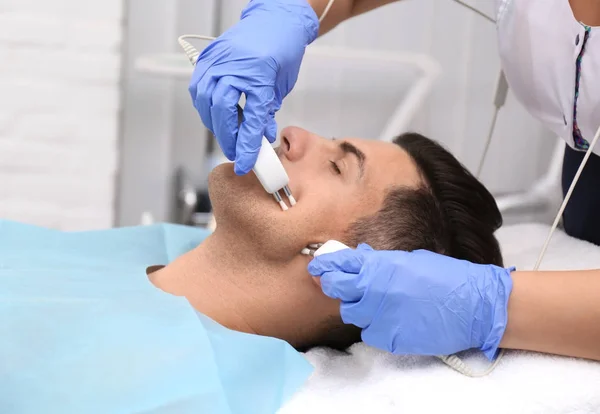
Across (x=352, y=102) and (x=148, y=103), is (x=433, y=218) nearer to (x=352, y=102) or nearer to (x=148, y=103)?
(x=352, y=102)

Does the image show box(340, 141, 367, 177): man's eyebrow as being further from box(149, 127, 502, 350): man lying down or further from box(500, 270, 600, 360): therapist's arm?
box(500, 270, 600, 360): therapist's arm

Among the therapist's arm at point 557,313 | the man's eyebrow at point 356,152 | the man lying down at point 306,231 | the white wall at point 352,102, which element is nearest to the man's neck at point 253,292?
the man lying down at point 306,231

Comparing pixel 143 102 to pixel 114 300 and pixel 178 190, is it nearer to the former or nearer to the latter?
pixel 178 190

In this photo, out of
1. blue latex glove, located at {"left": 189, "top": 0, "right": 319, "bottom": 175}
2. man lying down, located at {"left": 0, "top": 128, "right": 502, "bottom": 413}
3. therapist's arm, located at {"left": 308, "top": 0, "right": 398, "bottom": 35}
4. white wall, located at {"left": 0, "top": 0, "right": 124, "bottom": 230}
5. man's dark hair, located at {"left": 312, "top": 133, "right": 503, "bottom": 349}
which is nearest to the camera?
man lying down, located at {"left": 0, "top": 128, "right": 502, "bottom": 413}

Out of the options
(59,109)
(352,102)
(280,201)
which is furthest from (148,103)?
(280,201)

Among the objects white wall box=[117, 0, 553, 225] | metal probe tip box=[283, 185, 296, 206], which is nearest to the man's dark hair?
metal probe tip box=[283, 185, 296, 206]

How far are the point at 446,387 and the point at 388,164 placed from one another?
17.5 inches

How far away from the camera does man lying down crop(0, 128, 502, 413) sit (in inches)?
35.8

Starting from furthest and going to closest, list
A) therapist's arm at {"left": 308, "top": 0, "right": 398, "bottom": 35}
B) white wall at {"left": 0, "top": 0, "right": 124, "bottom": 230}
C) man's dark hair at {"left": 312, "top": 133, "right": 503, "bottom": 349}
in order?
white wall at {"left": 0, "top": 0, "right": 124, "bottom": 230}, therapist's arm at {"left": 308, "top": 0, "right": 398, "bottom": 35}, man's dark hair at {"left": 312, "top": 133, "right": 503, "bottom": 349}

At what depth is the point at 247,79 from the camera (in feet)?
3.54

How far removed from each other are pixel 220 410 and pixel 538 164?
1.53 metres

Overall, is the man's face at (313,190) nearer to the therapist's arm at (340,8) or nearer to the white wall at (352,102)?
the therapist's arm at (340,8)

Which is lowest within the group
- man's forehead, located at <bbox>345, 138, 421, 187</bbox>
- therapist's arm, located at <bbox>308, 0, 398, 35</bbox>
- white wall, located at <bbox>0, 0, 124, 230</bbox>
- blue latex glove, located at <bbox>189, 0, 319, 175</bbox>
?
white wall, located at <bbox>0, 0, 124, 230</bbox>

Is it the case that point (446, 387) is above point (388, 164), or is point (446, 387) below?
below
